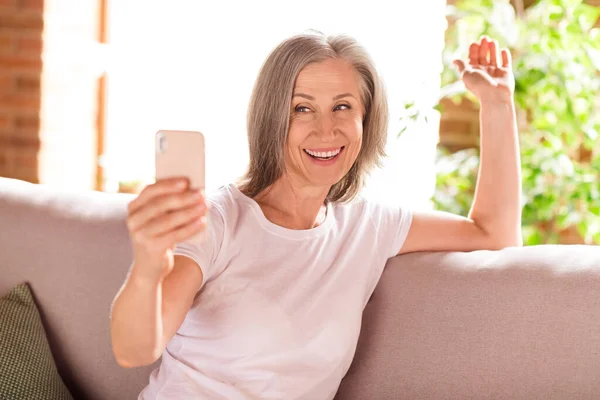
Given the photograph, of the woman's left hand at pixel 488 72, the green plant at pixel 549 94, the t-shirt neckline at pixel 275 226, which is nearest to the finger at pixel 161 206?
the t-shirt neckline at pixel 275 226

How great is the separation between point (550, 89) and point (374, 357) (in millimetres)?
1151

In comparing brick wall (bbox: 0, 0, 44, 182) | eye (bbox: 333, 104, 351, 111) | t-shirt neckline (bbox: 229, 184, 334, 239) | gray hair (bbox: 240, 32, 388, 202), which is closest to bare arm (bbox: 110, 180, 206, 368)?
t-shirt neckline (bbox: 229, 184, 334, 239)

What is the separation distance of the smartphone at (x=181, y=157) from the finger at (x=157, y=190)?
0.02 metres

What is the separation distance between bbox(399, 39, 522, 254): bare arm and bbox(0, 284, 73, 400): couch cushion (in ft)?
2.76

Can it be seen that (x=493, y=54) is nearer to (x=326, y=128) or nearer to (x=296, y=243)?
(x=326, y=128)

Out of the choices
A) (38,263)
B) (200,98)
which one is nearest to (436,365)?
(38,263)

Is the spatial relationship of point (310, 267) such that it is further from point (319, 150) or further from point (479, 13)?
point (479, 13)

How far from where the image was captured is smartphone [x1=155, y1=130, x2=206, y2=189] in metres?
1.09

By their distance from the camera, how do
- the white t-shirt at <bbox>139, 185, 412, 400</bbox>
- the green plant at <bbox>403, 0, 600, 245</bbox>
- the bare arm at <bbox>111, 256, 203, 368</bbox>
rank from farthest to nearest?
the green plant at <bbox>403, 0, 600, 245</bbox>, the white t-shirt at <bbox>139, 185, 412, 400</bbox>, the bare arm at <bbox>111, 256, 203, 368</bbox>

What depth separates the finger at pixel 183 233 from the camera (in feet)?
3.49

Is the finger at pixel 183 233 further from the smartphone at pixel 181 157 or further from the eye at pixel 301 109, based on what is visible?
the eye at pixel 301 109

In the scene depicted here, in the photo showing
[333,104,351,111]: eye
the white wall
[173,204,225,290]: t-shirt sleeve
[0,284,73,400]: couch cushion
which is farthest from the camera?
the white wall

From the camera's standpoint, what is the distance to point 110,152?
149 inches

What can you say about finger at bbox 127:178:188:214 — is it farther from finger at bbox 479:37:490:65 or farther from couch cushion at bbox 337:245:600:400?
finger at bbox 479:37:490:65
